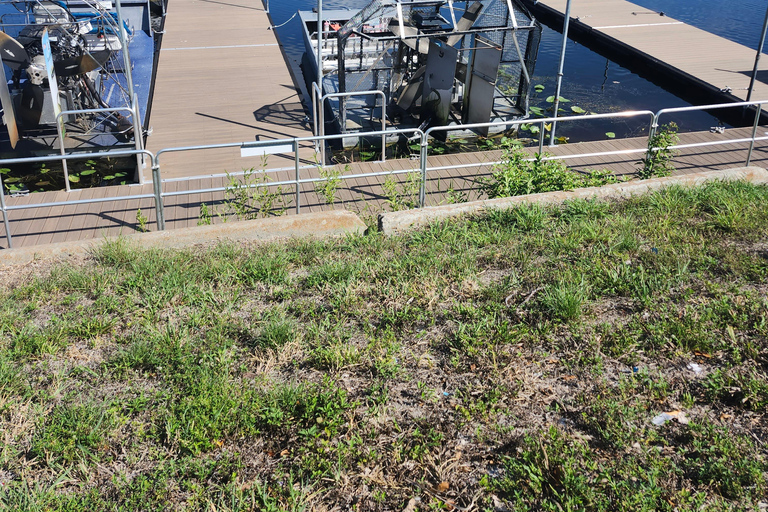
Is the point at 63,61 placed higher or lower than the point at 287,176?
higher

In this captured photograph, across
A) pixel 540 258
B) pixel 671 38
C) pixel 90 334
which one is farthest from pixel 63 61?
pixel 671 38

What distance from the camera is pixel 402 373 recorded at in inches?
189

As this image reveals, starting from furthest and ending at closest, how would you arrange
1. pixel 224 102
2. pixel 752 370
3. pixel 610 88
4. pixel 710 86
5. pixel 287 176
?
pixel 610 88 < pixel 710 86 < pixel 224 102 < pixel 287 176 < pixel 752 370

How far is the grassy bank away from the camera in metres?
3.85

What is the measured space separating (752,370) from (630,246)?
76.3 inches

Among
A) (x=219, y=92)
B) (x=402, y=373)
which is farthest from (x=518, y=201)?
(x=219, y=92)

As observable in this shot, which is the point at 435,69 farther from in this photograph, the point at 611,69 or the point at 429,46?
the point at 611,69

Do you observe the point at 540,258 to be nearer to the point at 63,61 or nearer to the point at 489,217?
the point at 489,217

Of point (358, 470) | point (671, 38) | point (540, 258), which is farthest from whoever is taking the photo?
point (671, 38)

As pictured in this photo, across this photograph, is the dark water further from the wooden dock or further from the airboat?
the airboat

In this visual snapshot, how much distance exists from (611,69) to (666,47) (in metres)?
1.79

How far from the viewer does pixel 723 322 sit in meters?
5.11

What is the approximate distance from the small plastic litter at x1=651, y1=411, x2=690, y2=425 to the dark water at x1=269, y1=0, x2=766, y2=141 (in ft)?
39.1

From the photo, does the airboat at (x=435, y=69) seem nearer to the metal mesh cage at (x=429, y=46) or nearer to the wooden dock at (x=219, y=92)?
the metal mesh cage at (x=429, y=46)
